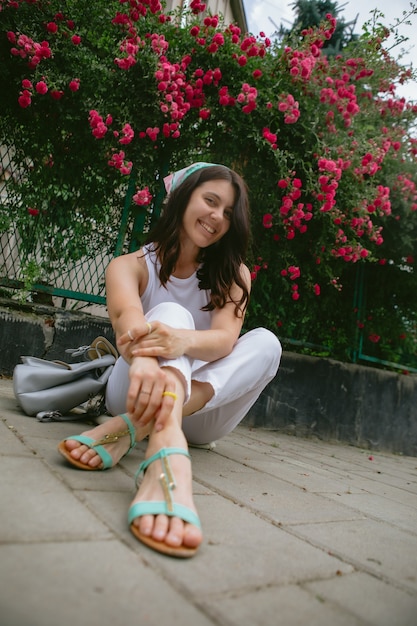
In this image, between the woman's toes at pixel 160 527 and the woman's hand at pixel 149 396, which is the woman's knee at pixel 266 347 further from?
the woman's toes at pixel 160 527

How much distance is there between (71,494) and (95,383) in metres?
0.90

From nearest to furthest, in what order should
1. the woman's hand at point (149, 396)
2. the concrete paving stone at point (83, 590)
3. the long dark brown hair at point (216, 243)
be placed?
the concrete paving stone at point (83, 590) < the woman's hand at point (149, 396) < the long dark brown hair at point (216, 243)

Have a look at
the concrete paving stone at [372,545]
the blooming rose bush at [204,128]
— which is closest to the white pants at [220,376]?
the concrete paving stone at [372,545]

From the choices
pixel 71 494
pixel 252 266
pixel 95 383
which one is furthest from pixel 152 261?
pixel 252 266

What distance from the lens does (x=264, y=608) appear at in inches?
33.5

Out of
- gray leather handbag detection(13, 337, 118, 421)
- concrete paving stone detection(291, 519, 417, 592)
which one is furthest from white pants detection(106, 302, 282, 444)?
concrete paving stone detection(291, 519, 417, 592)

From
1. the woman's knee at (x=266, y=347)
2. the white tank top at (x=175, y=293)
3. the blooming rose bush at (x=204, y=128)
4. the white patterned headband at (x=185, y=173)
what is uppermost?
the blooming rose bush at (x=204, y=128)

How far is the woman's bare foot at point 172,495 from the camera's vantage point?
3.36 ft

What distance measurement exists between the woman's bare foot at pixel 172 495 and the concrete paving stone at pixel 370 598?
28 centimetres

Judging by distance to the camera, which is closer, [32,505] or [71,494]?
[32,505]

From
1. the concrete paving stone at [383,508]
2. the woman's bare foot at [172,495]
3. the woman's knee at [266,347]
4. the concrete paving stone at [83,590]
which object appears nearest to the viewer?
the concrete paving stone at [83,590]

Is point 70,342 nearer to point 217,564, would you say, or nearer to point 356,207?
point 356,207

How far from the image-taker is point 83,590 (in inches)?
30.9

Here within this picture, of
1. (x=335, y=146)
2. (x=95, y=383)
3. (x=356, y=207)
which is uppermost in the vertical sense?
(x=335, y=146)
